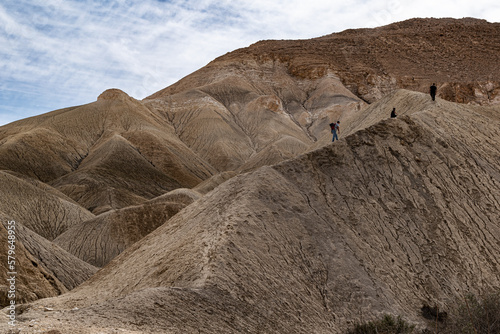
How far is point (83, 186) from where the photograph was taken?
178ft

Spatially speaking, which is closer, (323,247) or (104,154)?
(323,247)

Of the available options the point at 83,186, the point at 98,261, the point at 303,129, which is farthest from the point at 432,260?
the point at 303,129

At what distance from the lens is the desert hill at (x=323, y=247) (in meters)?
10.2

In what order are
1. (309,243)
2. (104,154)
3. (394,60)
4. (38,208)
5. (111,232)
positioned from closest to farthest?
(309,243) → (111,232) → (38,208) → (104,154) → (394,60)

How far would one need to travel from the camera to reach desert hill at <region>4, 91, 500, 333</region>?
33.4ft

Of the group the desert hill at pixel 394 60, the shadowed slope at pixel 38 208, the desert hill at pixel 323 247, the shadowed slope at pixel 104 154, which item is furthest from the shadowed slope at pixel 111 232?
the desert hill at pixel 394 60

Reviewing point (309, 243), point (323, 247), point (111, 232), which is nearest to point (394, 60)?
point (111, 232)

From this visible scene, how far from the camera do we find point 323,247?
13.5 m

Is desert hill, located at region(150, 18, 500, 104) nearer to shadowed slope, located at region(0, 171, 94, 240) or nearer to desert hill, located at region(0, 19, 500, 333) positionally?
shadowed slope, located at region(0, 171, 94, 240)

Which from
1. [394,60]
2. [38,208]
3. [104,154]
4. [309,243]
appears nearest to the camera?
[309,243]

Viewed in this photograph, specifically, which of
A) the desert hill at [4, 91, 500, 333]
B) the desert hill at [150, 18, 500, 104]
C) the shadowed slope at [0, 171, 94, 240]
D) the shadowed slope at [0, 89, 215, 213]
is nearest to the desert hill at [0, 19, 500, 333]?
the desert hill at [4, 91, 500, 333]

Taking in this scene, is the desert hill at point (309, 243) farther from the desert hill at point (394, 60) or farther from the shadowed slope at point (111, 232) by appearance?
the desert hill at point (394, 60)

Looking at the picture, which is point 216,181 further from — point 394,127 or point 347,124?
point 394,127

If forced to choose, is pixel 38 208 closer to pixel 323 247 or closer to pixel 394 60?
pixel 323 247
